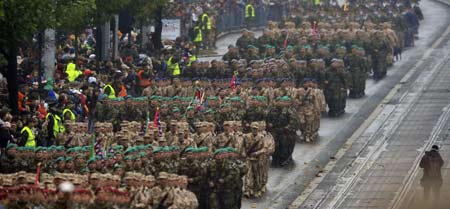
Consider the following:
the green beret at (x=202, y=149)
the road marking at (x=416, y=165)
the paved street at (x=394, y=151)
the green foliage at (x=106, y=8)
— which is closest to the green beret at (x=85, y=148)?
the green beret at (x=202, y=149)

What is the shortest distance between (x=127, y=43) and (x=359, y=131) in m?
13.0

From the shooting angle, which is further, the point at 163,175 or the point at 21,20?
the point at 21,20

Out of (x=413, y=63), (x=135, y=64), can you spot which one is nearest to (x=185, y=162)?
(x=135, y=64)

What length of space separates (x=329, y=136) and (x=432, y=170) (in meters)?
10.2

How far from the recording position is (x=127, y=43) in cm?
5438

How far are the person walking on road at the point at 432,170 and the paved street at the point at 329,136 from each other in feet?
11.0

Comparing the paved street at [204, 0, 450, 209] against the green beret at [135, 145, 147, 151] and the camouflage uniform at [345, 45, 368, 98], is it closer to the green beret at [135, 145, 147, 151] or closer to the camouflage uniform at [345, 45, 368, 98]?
the camouflage uniform at [345, 45, 368, 98]

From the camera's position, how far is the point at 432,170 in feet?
111

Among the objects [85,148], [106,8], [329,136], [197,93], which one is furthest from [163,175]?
[106,8]

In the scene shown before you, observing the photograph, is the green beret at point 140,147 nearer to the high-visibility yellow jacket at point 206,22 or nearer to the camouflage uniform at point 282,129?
the camouflage uniform at point 282,129

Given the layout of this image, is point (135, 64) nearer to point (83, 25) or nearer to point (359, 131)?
point (83, 25)

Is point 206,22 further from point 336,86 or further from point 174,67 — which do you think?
point 336,86

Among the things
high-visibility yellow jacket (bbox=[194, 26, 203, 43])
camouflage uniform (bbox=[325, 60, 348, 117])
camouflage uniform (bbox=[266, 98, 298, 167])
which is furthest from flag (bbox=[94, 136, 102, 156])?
high-visibility yellow jacket (bbox=[194, 26, 203, 43])

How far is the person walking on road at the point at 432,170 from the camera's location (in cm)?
3347
